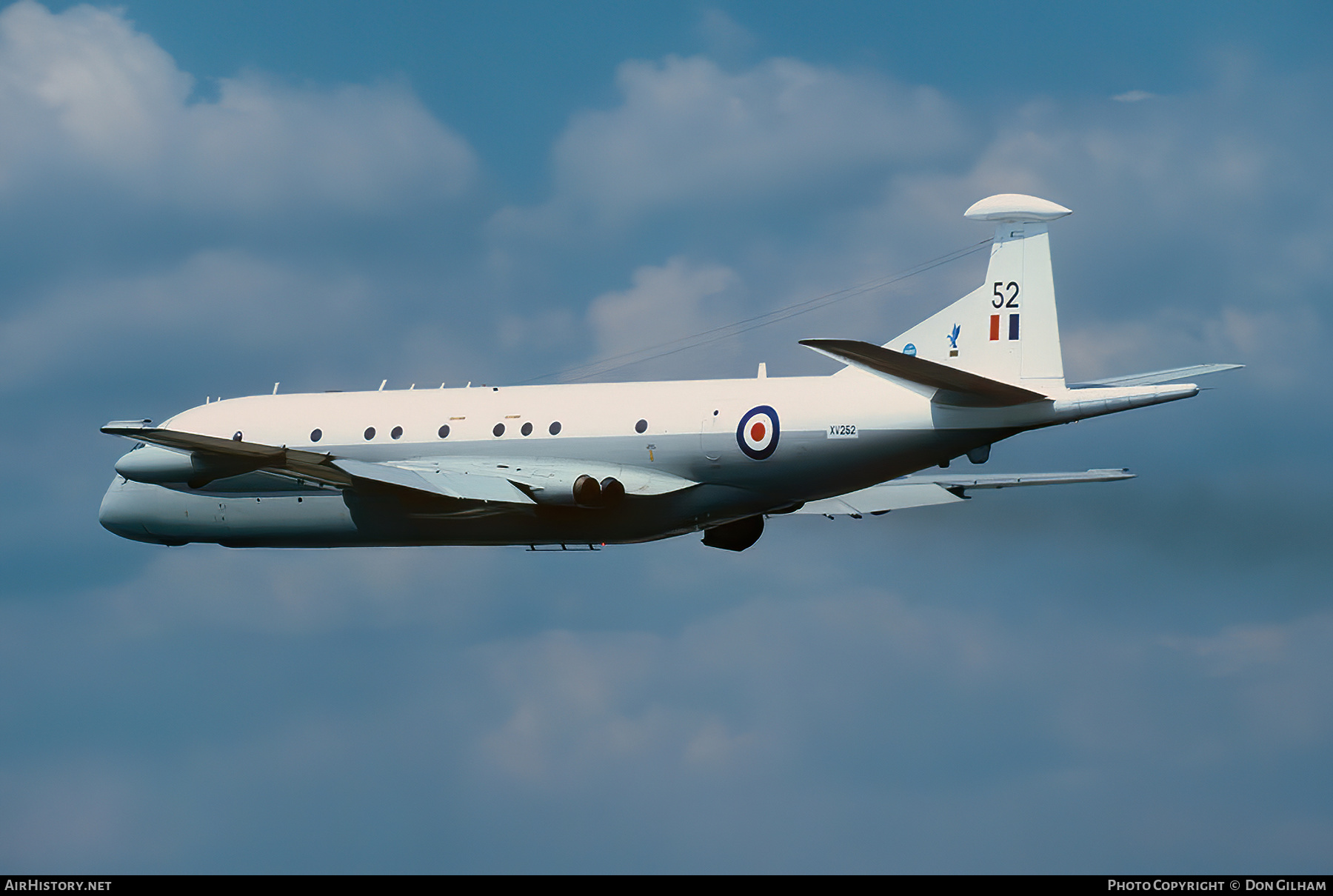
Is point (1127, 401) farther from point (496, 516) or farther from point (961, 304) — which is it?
point (496, 516)

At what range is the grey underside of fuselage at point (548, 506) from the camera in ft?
90.9

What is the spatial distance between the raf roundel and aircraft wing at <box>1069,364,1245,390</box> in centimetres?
563

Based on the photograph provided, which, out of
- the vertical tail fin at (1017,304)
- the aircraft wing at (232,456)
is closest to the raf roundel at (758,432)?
the vertical tail fin at (1017,304)

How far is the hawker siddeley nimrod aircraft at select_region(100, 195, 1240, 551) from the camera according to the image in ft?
85.8

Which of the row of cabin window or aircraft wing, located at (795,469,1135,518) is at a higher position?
the row of cabin window

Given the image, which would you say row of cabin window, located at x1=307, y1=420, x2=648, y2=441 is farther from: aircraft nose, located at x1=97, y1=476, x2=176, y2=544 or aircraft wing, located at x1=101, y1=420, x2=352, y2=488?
aircraft nose, located at x1=97, y1=476, x2=176, y2=544

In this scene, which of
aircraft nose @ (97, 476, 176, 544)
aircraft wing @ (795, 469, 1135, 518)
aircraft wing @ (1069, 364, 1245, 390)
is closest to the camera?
aircraft wing @ (1069, 364, 1245, 390)

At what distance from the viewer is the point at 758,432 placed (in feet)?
92.4

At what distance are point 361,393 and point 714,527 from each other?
8.70 m

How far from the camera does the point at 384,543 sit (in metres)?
32.7

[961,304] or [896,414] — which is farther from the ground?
[961,304]

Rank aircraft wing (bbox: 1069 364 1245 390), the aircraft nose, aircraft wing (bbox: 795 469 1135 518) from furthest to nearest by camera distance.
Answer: the aircraft nose
aircraft wing (bbox: 795 469 1135 518)
aircraft wing (bbox: 1069 364 1245 390)

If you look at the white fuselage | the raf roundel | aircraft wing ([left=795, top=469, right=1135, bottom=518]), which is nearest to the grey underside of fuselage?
the white fuselage

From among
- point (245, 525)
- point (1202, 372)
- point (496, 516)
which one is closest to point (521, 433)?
point (496, 516)
